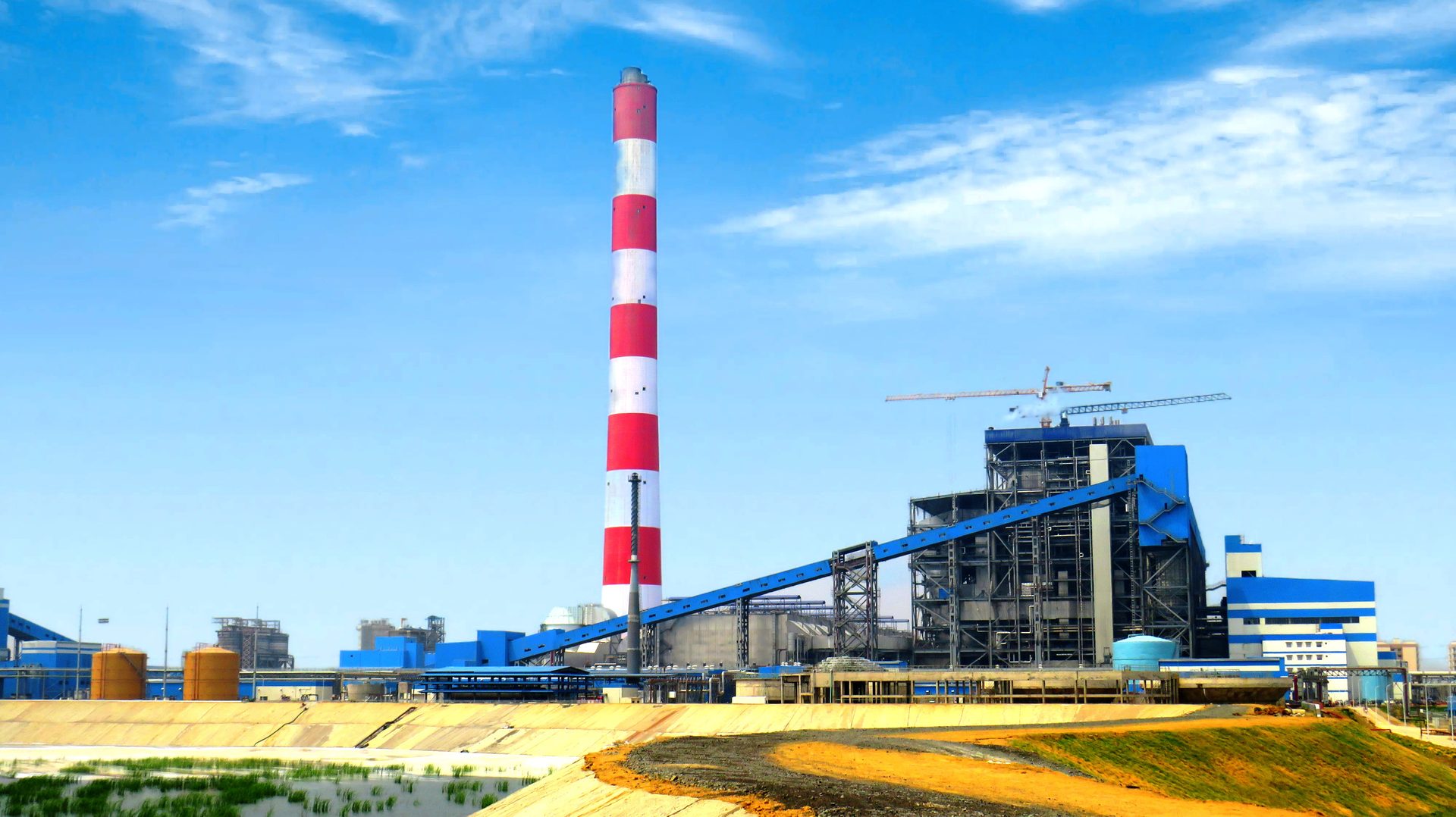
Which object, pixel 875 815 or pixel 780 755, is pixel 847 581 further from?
pixel 875 815

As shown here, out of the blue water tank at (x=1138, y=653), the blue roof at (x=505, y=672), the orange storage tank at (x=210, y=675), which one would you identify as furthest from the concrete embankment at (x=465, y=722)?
the blue water tank at (x=1138, y=653)

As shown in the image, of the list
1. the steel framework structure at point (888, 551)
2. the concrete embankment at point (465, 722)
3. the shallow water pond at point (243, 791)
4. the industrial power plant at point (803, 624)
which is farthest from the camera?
the steel framework structure at point (888, 551)

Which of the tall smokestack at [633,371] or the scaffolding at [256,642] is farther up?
the tall smokestack at [633,371]

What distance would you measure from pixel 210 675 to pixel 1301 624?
76294 millimetres

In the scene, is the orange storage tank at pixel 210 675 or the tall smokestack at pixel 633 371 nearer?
the orange storage tank at pixel 210 675

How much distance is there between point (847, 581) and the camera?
107375 millimetres

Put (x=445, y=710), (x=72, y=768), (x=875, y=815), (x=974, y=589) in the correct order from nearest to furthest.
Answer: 1. (x=875, y=815)
2. (x=72, y=768)
3. (x=445, y=710)
4. (x=974, y=589)

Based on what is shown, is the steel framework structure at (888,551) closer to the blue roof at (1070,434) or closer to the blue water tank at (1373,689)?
the blue roof at (1070,434)

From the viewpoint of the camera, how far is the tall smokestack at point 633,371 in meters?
102

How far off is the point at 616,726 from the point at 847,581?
1774 inches

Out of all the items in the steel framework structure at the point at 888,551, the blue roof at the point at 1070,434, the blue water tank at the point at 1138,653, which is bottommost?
the blue water tank at the point at 1138,653

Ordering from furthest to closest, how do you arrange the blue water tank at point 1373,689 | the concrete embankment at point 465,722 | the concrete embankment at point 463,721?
the blue water tank at point 1373,689 < the concrete embankment at point 463,721 < the concrete embankment at point 465,722

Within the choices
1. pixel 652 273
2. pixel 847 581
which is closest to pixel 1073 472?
pixel 847 581

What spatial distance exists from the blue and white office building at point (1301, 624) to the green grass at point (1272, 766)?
60280 millimetres
